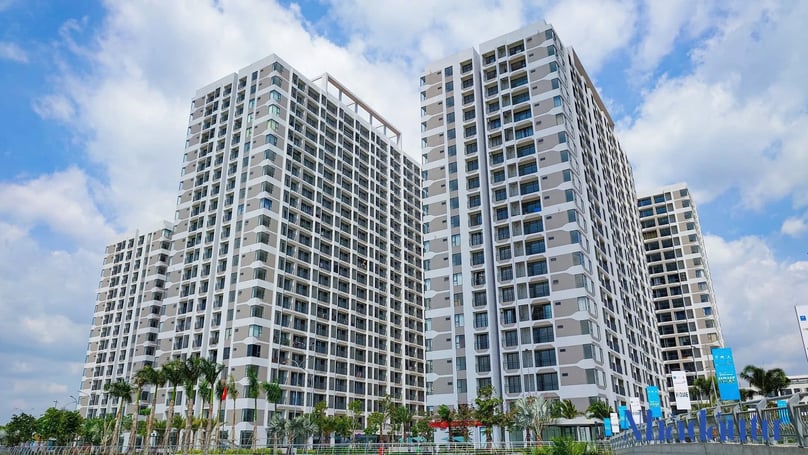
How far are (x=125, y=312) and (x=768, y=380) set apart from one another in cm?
13386

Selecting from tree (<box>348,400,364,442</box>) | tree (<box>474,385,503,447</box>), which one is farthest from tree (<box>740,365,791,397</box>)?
tree (<box>348,400,364,442</box>)

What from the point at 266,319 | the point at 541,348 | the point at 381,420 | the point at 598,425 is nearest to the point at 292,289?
the point at 266,319

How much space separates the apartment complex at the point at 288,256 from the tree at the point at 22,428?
19.4m

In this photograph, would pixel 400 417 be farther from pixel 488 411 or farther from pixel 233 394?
pixel 488 411

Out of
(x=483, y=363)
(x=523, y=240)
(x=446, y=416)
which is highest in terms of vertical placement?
(x=523, y=240)

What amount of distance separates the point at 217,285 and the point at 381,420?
35450 millimetres

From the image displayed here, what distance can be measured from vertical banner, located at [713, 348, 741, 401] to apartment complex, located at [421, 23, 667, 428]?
4277cm

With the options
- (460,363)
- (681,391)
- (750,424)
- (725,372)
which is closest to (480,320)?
(460,363)

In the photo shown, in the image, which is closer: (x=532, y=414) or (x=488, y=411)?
(x=532, y=414)

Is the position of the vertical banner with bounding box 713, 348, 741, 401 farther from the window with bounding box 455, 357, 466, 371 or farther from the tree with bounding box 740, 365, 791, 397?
the tree with bounding box 740, 365, 791, 397

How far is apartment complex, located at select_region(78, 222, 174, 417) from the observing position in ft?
410

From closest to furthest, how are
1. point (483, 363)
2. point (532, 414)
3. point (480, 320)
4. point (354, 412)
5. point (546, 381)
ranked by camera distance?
point (532, 414) < point (546, 381) < point (483, 363) < point (480, 320) < point (354, 412)

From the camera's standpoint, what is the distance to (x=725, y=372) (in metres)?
30.7

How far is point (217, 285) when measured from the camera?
99.8 m
